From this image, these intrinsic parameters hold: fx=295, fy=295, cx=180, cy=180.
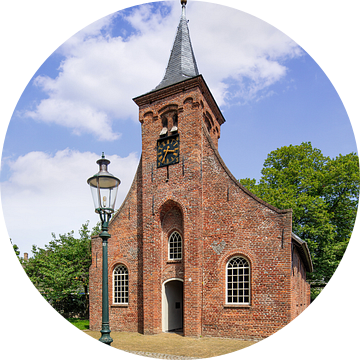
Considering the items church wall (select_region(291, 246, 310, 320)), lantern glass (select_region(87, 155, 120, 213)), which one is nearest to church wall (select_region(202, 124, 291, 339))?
church wall (select_region(291, 246, 310, 320))

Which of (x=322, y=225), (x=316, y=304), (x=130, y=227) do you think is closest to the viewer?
(x=316, y=304)

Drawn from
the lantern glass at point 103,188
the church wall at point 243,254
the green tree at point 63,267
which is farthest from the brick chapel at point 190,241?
the lantern glass at point 103,188

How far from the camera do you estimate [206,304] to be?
13.4m

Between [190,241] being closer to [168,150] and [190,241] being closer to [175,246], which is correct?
[175,246]

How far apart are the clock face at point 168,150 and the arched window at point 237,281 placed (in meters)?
5.75

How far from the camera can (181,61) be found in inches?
696

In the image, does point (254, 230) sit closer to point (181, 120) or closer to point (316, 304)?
point (181, 120)

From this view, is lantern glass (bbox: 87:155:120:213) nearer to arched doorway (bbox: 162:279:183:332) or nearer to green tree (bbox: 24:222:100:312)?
arched doorway (bbox: 162:279:183:332)

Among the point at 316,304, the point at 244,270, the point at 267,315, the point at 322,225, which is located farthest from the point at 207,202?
the point at 322,225

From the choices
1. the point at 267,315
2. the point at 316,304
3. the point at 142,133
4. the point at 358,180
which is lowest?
the point at 267,315

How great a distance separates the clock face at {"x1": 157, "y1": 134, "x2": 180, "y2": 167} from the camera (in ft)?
50.0

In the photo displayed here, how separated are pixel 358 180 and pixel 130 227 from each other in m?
17.8

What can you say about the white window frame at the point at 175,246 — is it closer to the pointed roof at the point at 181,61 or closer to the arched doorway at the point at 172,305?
the arched doorway at the point at 172,305

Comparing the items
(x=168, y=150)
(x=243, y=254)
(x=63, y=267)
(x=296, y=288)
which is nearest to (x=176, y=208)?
(x=168, y=150)
